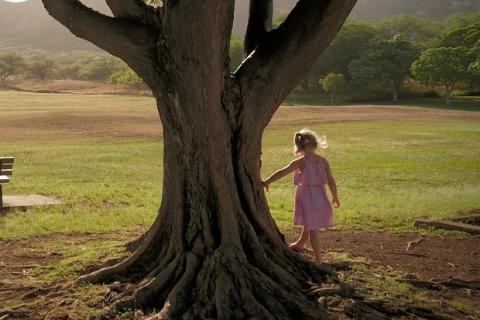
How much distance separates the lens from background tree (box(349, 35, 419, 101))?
75188mm

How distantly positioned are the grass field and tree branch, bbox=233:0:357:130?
408 cm

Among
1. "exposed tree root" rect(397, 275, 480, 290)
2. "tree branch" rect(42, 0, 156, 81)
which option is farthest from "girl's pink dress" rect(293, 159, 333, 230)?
"tree branch" rect(42, 0, 156, 81)

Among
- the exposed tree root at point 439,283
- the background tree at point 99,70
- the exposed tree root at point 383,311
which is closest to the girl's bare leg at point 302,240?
the exposed tree root at point 439,283

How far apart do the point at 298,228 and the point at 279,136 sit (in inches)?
893

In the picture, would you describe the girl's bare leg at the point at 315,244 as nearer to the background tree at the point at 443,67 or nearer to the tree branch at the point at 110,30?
the tree branch at the point at 110,30

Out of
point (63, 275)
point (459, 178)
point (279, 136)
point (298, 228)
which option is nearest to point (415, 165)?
point (459, 178)

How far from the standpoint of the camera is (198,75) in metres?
5.58

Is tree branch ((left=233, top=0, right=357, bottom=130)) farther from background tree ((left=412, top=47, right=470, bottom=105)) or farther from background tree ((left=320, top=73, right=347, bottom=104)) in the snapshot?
background tree ((left=320, top=73, right=347, bottom=104))

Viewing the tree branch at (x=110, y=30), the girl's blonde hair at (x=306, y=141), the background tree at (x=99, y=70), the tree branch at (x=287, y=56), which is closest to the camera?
the tree branch at (x=110, y=30)

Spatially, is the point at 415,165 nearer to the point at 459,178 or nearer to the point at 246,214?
the point at 459,178

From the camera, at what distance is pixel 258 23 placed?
6828 mm

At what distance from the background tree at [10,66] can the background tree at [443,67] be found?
88.2 metres

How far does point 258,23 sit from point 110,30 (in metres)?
1.73

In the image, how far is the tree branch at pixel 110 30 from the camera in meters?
5.79
